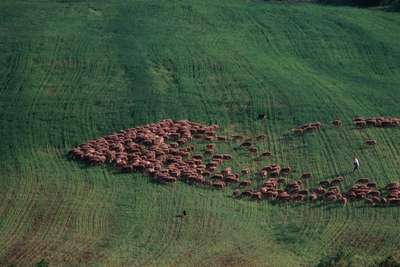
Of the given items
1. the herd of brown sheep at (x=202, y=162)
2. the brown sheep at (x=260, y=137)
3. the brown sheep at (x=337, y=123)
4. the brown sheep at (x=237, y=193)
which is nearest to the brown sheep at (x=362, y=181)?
the herd of brown sheep at (x=202, y=162)

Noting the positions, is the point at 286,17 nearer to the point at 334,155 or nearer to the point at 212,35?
the point at 212,35

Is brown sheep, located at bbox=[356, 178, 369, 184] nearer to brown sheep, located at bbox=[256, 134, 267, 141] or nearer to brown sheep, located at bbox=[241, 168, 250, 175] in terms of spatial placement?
brown sheep, located at bbox=[241, 168, 250, 175]

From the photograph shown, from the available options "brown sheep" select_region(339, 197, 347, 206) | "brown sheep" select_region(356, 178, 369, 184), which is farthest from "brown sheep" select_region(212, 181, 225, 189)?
"brown sheep" select_region(356, 178, 369, 184)

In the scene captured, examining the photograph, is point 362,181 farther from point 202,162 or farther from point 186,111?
point 186,111

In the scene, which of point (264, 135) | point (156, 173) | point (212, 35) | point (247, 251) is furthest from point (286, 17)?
point (247, 251)

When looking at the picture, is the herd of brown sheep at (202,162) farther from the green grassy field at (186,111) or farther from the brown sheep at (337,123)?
the green grassy field at (186,111)
